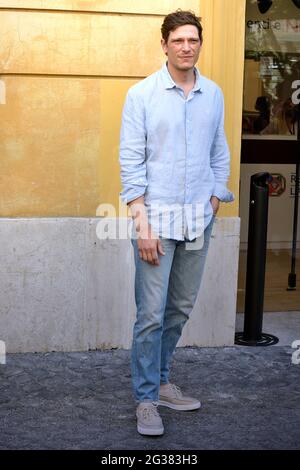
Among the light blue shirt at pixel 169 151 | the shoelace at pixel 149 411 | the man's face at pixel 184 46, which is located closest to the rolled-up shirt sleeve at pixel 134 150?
the light blue shirt at pixel 169 151

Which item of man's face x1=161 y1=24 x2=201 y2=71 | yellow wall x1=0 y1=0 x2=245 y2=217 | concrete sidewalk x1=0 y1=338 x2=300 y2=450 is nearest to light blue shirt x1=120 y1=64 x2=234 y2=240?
man's face x1=161 y1=24 x2=201 y2=71

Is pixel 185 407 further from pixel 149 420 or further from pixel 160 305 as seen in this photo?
pixel 160 305

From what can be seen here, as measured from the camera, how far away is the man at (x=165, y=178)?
394cm

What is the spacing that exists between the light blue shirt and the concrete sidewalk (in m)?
1.04

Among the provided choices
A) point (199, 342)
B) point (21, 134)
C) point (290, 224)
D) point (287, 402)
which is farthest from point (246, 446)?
point (290, 224)

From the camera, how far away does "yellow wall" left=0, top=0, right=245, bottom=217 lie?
508cm

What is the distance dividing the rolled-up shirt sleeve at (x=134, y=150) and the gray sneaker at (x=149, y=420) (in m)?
1.09

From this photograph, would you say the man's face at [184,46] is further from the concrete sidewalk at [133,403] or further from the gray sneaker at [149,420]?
the concrete sidewalk at [133,403]

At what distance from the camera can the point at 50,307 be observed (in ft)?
17.5

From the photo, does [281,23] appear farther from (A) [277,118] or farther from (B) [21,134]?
(B) [21,134]

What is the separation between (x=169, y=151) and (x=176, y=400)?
142cm

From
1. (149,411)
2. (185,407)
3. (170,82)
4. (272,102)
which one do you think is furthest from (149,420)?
(272,102)
